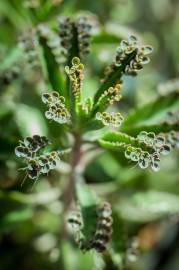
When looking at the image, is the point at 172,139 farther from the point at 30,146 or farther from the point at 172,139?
the point at 30,146

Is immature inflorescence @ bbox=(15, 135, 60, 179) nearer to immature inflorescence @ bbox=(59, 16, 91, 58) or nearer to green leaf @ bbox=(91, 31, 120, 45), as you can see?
immature inflorescence @ bbox=(59, 16, 91, 58)

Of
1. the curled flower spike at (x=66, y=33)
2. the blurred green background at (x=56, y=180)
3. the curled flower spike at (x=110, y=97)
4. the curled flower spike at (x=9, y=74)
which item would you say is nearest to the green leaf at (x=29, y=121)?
the blurred green background at (x=56, y=180)

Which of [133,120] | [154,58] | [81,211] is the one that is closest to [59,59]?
[133,120]

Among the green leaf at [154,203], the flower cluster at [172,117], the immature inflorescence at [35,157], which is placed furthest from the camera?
the green leaf at [154,203]

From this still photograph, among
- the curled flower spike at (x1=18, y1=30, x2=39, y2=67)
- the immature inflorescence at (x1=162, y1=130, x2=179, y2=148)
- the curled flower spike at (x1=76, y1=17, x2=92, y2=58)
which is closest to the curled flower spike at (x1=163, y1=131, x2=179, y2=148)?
the immature inflorescence at (x1=162, y1=130, x2=179, y2=148)

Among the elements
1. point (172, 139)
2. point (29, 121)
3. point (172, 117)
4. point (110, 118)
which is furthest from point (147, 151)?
point (29, 121)

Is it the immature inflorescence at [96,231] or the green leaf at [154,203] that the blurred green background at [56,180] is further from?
the immature inflorescence at [96,231]

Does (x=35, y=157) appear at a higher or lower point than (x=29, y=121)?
lower
